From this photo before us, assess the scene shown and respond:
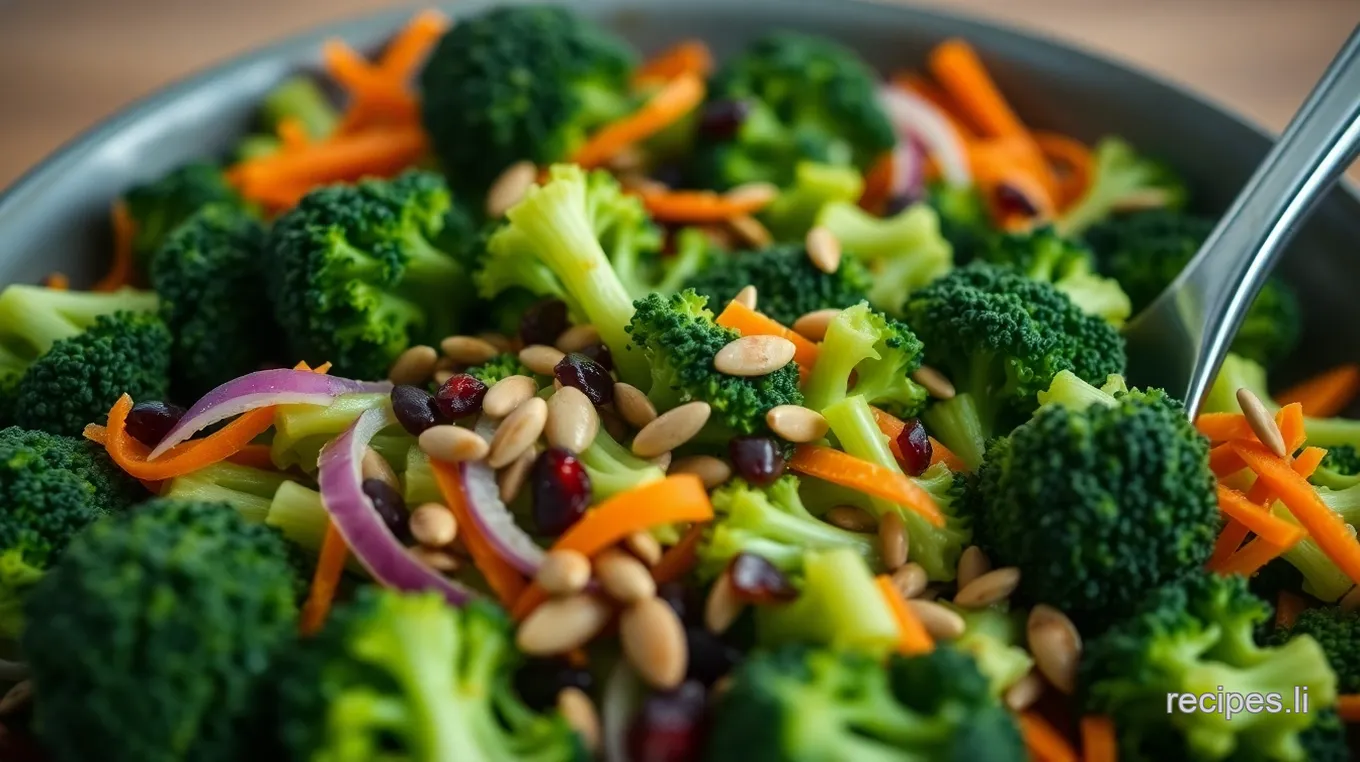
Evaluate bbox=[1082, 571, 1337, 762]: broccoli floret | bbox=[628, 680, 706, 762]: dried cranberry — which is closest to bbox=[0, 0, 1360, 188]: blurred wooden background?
bbox=[1082, 571, 1337, 762]: broccoli floret

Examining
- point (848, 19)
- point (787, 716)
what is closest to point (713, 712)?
point (787, 716)

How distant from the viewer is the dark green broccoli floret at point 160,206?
8.60 ft

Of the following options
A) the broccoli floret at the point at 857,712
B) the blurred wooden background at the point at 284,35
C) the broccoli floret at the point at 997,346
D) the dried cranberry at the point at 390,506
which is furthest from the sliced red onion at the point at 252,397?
the blurred wooden background at the point at 284,35

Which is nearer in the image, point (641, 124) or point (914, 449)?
point (914, 449)

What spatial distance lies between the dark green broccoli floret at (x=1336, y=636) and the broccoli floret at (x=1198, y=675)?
0.11 meters

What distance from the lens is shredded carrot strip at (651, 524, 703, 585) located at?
1757mm

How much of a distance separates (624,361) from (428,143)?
1.10 meters

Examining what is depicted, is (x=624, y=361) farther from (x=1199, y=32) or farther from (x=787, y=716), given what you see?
(x=1199, y=32)

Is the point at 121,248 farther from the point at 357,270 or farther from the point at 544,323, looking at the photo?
the point at 544,323

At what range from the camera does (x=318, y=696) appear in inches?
57.0

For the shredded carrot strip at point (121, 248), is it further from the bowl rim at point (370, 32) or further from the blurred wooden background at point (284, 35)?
the blurred wooden background at point (284, 35)

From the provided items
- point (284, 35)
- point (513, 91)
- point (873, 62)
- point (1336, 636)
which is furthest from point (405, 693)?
point (284, 35)

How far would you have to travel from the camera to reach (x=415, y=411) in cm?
190

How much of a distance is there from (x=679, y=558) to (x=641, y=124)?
Answer: 1.29m
